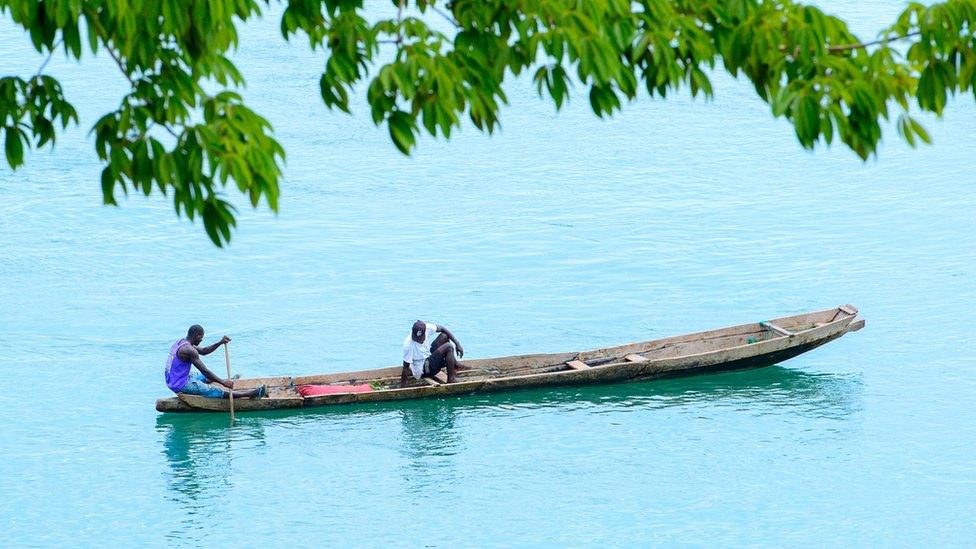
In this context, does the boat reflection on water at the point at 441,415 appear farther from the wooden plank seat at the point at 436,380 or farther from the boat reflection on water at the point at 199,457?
the wooden plank seat at the point at 436,380

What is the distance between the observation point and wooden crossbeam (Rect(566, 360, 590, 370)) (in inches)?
626

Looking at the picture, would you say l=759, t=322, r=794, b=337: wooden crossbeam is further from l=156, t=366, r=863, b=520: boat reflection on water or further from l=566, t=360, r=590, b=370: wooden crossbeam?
l=566, t=360, r=590, b=370: wooden crossbeam

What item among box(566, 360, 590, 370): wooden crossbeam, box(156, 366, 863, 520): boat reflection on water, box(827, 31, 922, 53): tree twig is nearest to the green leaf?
box(827, 31, 922, 53): tree twig

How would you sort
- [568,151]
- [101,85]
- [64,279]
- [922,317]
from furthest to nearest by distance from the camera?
[101,85] < [568,151] < [64,279] < [922,317]

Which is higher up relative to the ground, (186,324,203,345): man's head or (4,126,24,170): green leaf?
(4,126,24,170): green leaf

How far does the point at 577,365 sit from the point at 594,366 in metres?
0.20

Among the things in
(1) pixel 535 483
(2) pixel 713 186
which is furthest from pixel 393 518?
(2) pixel 713 186

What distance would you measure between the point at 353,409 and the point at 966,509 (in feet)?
22.4

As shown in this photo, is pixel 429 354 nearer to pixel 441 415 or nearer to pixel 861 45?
pixel 441 415

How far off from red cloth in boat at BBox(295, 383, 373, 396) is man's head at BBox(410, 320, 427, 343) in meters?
0.83

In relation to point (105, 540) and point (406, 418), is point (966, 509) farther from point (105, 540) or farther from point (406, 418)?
point (105, 540)

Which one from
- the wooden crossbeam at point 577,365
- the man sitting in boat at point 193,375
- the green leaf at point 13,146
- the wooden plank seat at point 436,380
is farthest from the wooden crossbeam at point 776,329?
the green leaf at point 13,146

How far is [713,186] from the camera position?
26828 mm

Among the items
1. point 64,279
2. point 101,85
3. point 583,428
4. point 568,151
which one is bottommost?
point 583,428
